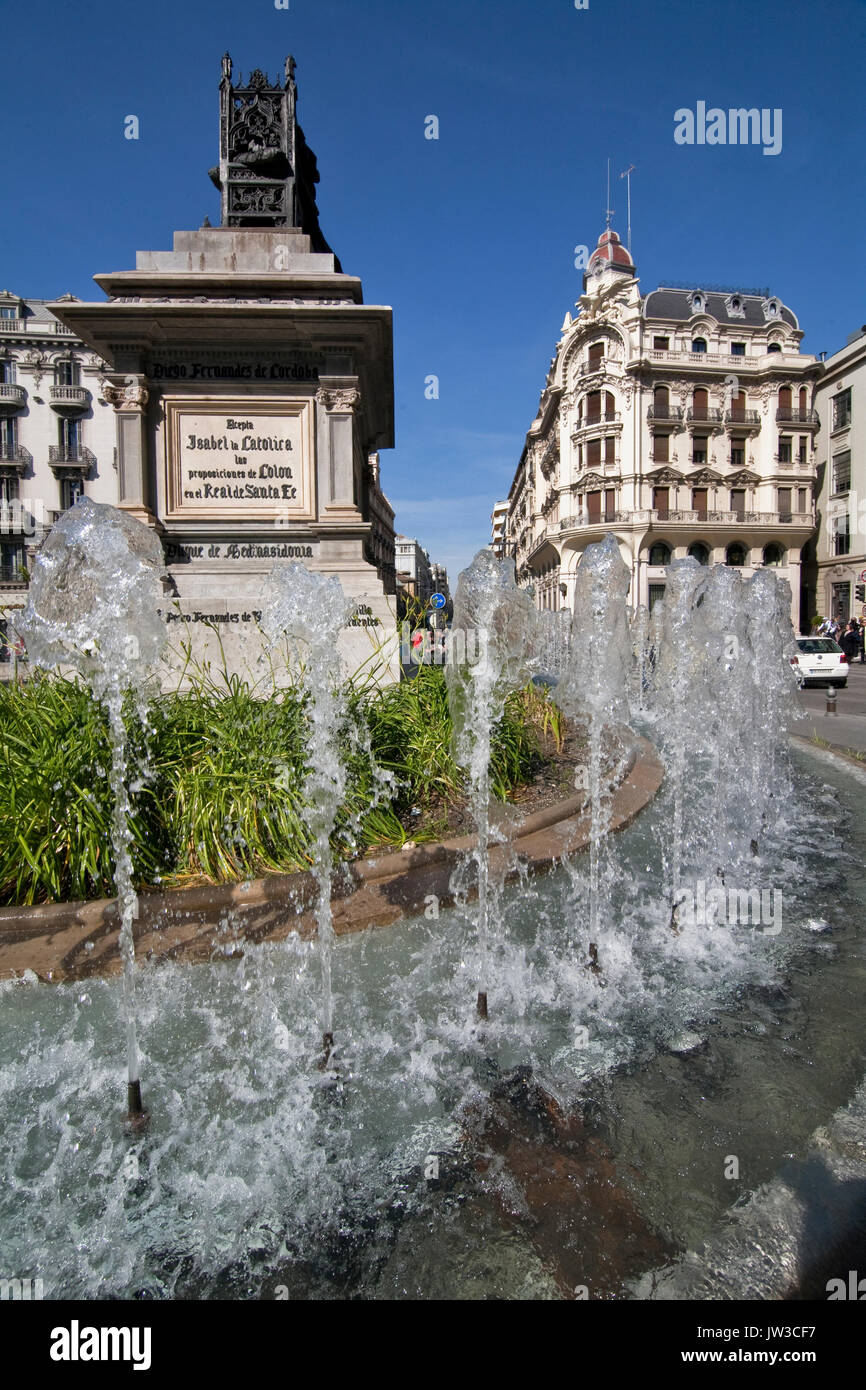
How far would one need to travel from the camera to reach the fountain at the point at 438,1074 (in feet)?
5.33

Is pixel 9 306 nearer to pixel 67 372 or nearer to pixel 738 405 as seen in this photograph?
pixel 67 372

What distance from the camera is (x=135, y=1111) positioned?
208 centimetres

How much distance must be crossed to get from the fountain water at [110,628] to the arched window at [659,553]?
43.8 m

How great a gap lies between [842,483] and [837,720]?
126 ft

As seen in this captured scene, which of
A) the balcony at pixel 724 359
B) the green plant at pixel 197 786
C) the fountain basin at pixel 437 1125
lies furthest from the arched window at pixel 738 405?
the fountain basin at pixel 437 1125

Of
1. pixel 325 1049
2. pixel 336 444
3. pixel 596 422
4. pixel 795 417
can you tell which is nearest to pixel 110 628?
pixel 325 1049

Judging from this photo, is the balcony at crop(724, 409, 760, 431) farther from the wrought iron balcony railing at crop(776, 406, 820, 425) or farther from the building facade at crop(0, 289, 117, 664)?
the building facade at crop(0, 289, 117, 664)

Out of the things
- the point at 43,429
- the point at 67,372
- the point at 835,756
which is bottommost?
the point at 835,756

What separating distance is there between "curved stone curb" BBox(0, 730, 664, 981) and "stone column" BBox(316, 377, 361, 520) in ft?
15.7

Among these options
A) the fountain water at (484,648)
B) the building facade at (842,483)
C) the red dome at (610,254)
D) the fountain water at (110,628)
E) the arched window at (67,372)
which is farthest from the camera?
the red dome at (610,254)

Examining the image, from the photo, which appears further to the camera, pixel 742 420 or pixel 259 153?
pixel 742 420

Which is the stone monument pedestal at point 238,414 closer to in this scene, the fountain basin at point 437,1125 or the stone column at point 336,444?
the stone column at point 336,444

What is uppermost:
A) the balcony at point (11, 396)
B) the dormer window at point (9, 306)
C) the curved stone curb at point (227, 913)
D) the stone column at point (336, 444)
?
the dormer window at point (9, 306)
